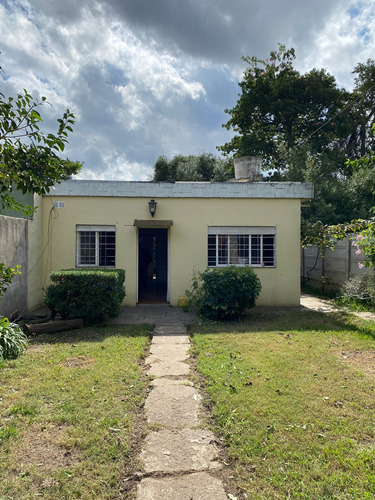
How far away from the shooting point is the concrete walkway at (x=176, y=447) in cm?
243

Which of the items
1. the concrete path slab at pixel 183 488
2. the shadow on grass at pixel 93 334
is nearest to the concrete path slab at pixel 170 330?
the shadow on grass at pixel 93 334

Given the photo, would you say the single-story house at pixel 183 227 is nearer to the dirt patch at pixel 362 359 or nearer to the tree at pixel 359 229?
the tree at pixel 359 229

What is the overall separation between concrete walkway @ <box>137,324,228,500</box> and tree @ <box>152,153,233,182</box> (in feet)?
67.6

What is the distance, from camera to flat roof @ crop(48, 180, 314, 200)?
32.6 feet

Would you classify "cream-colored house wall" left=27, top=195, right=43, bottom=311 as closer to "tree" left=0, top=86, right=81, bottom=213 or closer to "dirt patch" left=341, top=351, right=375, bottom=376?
"tree" left=0, top=86, right=81, bottom=213

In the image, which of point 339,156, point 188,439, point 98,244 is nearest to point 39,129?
point 188,439

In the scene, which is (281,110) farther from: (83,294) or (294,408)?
(294,408)

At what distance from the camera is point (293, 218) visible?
10.3 meters

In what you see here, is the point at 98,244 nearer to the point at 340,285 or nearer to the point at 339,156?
the point at 340,285

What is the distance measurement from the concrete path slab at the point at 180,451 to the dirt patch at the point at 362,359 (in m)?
3.13

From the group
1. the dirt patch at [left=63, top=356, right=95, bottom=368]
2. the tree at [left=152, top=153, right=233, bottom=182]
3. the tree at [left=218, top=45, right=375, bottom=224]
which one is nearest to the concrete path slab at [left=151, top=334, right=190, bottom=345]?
the dirt patch at [left=63, top=356, right=95, bottom=368]

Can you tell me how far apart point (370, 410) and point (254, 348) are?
243 cm

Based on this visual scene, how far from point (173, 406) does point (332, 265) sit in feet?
34.0

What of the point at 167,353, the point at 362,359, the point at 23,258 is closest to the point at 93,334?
the point at 167,353
